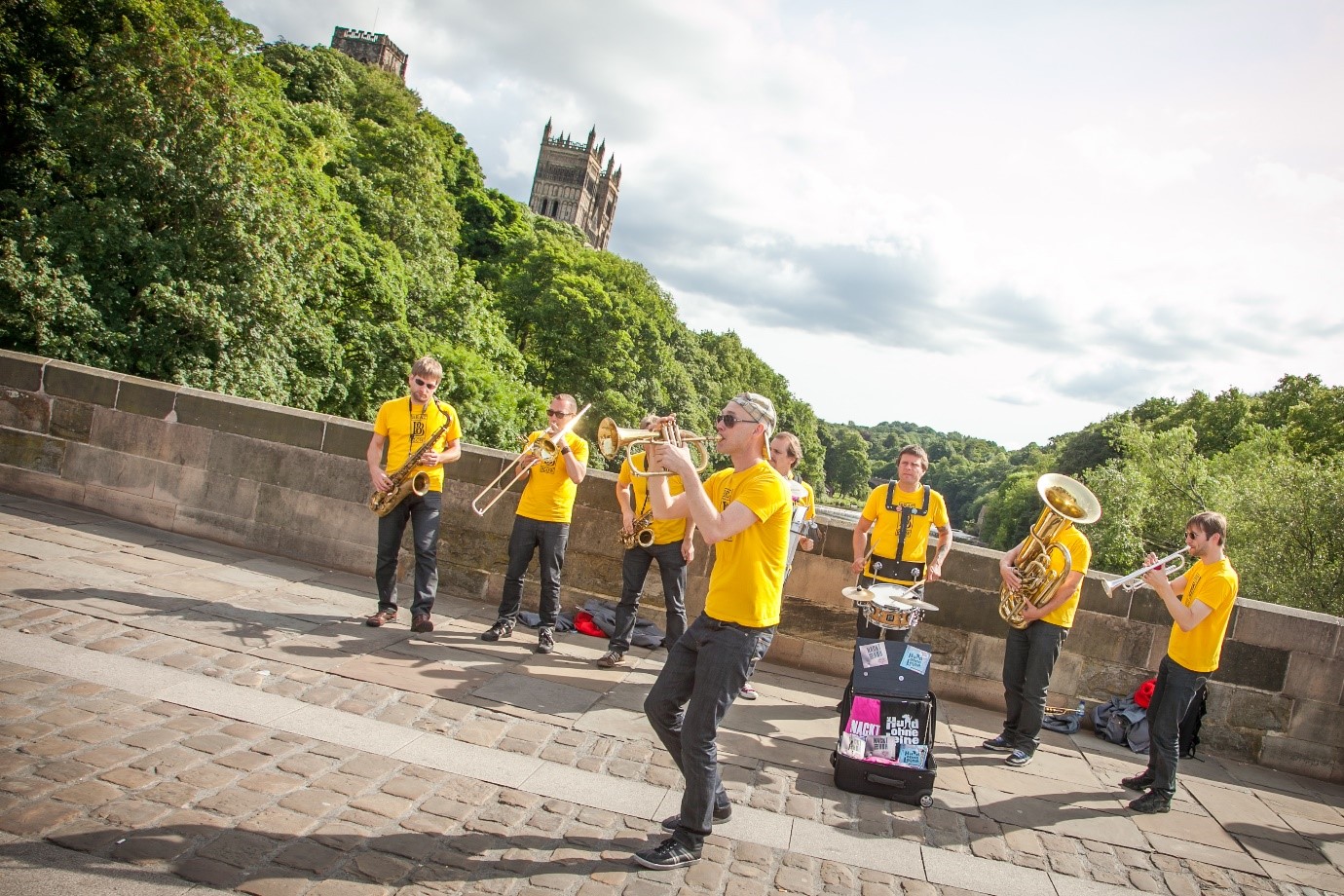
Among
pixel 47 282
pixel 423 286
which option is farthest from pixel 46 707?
pixel 423 286

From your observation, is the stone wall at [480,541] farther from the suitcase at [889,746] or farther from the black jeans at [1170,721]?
the suitcase at [889,746]

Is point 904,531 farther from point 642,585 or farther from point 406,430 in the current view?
point 406,430

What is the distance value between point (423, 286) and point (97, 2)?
13.9 m

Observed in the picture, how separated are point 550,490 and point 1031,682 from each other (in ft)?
12.1

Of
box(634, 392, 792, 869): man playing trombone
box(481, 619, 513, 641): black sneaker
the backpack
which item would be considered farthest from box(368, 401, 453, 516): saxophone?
the backpack

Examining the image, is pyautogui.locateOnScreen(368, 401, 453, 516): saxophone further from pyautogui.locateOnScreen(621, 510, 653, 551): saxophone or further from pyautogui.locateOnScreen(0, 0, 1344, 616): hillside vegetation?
pyautogui.locateOnScreen(0, 0, 1344, 616): hillside vegetation

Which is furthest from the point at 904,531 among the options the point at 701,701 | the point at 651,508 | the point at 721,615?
the point at 701,701

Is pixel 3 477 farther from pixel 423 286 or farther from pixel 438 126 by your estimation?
pixel 438 126

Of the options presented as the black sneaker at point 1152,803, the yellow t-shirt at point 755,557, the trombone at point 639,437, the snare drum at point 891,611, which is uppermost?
the trombone at point 639,437

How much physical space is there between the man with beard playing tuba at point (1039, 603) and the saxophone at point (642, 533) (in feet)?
8.39

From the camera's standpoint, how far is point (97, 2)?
21859 mm

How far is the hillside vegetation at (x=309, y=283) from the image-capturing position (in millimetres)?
19047

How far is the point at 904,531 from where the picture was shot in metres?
6.54

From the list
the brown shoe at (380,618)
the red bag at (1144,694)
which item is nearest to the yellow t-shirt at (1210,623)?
the red bag at (1144,694)
